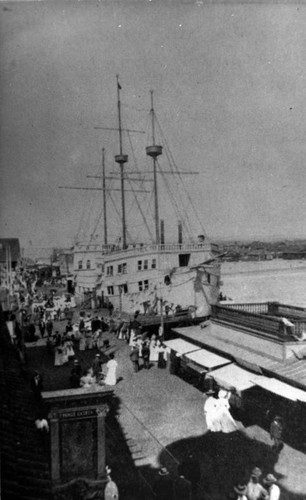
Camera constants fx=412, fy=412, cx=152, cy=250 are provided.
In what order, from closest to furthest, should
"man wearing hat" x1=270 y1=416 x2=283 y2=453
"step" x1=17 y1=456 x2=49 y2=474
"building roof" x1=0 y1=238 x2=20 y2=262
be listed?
"step" x1=17 y1=456 x2=49 y2=474
"man wearing hat" x1=270 y1=416 x2=283 y2=453
"building roof" x1=0 y1=238 x2=20 y2=262

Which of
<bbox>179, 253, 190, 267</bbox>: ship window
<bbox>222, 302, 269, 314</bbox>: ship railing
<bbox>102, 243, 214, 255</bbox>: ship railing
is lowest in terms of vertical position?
<bbox>222, 302, 269, 314</bbox>: ship railing

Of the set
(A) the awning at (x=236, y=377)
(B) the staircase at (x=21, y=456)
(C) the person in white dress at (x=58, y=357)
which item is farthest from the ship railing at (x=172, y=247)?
(B) the staircase at (x=21, y=456)

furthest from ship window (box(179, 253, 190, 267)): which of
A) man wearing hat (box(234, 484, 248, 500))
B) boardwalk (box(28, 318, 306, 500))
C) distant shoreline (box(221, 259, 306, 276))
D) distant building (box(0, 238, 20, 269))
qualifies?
distant shoreline (box(221, 259, 306, 276))

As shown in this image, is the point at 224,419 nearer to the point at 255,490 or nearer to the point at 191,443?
the point at 191,443

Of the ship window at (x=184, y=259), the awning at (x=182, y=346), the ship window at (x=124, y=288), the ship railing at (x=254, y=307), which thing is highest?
the ship window at (x=184, y=259)

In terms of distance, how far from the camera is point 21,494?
7.06m

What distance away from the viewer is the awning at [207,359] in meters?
14.8

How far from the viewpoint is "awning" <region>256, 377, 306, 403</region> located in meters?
11.1

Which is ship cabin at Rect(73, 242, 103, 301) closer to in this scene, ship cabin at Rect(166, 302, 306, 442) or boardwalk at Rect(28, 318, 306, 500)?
ship cabin at Rect(166, 302, 306, 442)

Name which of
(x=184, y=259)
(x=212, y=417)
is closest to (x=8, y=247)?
(x=212, y=417)

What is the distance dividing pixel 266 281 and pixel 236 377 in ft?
254

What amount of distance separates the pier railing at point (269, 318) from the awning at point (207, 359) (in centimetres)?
161

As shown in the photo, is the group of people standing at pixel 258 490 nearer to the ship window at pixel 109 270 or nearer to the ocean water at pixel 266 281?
the ship window at pixel 109 270

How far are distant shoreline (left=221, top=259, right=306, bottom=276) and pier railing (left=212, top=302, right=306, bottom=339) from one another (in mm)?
82756
